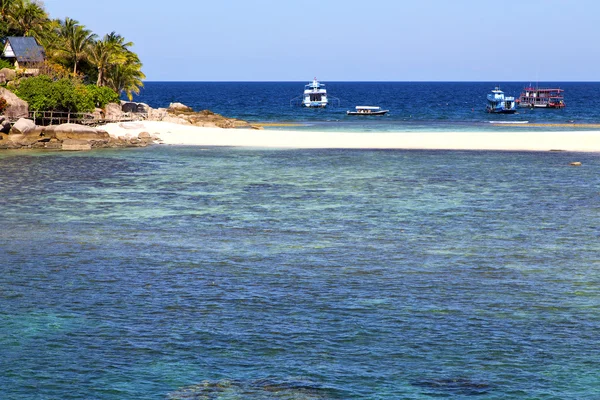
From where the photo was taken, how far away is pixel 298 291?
72.0 ft

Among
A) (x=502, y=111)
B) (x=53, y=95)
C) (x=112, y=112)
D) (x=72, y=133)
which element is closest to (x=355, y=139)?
(x=72, y=133)

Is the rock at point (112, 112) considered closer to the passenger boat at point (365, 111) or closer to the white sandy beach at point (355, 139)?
the white sandy beach at point (355, 139)

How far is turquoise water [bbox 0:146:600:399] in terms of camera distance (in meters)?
15.8

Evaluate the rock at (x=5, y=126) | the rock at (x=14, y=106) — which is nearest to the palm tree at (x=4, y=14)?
the rock at (x=14, y=106)

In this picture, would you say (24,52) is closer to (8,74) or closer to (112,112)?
(8,74)

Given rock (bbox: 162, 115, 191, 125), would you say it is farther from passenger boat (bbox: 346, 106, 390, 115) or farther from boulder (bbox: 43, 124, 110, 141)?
passenger boat (bbox: 346, 106, 390, 115)

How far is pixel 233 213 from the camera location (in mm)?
35312

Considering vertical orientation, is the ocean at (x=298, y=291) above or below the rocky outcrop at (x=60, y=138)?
below

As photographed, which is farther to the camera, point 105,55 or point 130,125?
point 105,55

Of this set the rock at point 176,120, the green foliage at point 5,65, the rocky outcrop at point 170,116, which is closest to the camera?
the rocky outcrop at point 170,116

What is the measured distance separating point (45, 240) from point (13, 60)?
2888 inches

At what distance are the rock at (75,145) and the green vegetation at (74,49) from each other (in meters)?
17.3

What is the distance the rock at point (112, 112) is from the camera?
82375mm

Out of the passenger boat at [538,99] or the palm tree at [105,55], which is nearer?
the palm tree at [105,55]
